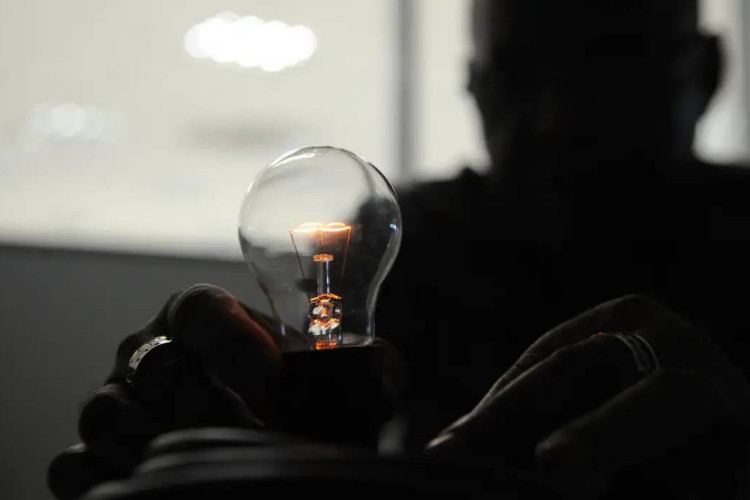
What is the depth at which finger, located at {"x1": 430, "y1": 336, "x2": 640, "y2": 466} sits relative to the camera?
337mm

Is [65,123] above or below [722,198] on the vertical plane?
above

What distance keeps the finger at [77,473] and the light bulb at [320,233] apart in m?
0.11

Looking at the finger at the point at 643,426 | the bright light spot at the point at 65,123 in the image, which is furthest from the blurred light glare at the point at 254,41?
the finger at the point at 643,426

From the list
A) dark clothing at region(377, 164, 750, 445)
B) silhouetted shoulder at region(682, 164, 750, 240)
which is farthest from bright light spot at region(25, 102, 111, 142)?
silhouetted shoulder at region(682, 164, 750, 240)

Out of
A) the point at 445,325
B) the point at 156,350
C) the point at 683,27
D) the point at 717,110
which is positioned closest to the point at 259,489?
the point at 156,350

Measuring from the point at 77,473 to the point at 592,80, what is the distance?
89cm

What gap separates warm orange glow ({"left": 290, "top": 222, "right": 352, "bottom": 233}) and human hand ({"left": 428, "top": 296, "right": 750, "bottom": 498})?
4.9 inches

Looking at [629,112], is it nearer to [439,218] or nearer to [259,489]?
[439,218]

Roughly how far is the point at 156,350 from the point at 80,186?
4.40 feet

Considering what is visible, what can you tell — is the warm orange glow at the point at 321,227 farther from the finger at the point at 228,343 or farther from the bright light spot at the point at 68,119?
the bright light spot at the point at 68,119

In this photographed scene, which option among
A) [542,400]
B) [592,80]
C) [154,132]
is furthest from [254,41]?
[542,400]

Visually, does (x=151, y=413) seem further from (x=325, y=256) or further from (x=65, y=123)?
(x=65, y=123)

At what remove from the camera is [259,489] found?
188 mm

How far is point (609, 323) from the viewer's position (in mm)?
475
